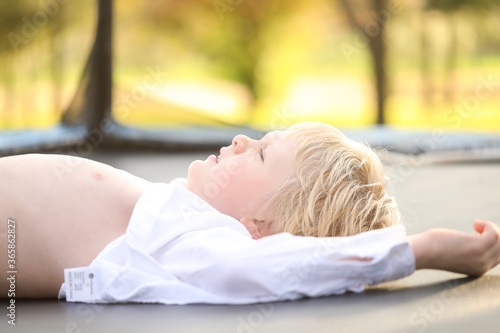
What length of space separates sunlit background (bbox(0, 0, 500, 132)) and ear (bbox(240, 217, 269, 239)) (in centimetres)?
259

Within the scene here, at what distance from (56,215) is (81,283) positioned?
0.13 metres

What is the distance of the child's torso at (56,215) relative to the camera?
1.13 meters

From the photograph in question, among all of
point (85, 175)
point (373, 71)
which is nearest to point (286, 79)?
point (373, 71)

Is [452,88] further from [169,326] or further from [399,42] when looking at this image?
[169,326]

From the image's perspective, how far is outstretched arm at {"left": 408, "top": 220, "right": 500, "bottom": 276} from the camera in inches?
41.9

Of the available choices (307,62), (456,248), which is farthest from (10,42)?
(307,62)

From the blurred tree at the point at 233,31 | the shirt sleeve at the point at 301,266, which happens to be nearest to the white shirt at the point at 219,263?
the shirt sleeve at the point at 301,266

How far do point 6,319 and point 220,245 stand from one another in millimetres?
335

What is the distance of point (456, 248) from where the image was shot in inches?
42.4

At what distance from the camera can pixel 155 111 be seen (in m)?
3.98

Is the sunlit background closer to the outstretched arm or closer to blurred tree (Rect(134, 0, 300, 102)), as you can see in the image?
blurred tree (Rect(134, 0, 300, 102))

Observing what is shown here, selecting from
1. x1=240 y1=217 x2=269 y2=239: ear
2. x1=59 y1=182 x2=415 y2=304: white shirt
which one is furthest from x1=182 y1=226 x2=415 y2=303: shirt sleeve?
x1=240 y1=217 x2=269 y2=239: ear

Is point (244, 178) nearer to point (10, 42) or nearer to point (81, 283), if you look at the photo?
point (81, 283)

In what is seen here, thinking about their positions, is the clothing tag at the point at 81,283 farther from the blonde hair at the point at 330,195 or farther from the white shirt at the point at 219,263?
the blonde hair at the point at 330,195
